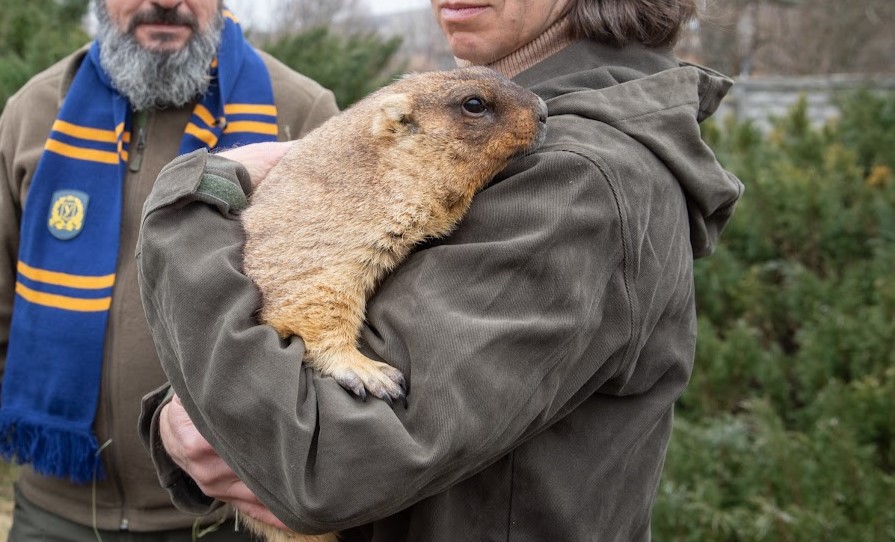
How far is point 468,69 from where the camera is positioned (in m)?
2.70

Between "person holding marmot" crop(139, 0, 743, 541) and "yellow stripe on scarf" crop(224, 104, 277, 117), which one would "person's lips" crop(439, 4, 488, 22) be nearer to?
"person holding marmot" crop(139, 0, 743, 541)

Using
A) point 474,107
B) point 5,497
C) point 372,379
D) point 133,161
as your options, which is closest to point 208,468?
point 372,379

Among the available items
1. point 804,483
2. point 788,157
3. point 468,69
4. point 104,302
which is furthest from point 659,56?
point 788,157

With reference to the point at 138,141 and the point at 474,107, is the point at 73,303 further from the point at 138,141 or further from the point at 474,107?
the point at 474,107

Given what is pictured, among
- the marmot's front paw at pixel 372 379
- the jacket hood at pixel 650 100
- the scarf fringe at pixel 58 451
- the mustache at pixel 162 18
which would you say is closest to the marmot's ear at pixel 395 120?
the jacket hood at pixel 650 100

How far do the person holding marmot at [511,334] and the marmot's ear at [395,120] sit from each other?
0.26m

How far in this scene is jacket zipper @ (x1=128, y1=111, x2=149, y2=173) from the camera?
424 cm

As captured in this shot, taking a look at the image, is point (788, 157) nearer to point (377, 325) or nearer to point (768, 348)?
point (768, 348)

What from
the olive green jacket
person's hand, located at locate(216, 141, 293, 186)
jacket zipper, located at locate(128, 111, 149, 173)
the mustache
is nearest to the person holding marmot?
person's hand, located at locate(216, 141, 293, 186)

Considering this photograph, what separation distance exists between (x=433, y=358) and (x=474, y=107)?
3.00 ft

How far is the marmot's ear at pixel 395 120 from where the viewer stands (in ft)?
8.96

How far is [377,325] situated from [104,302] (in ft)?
7.09

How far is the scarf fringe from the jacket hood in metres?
2.44

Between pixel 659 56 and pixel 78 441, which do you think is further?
pixel 78 441
